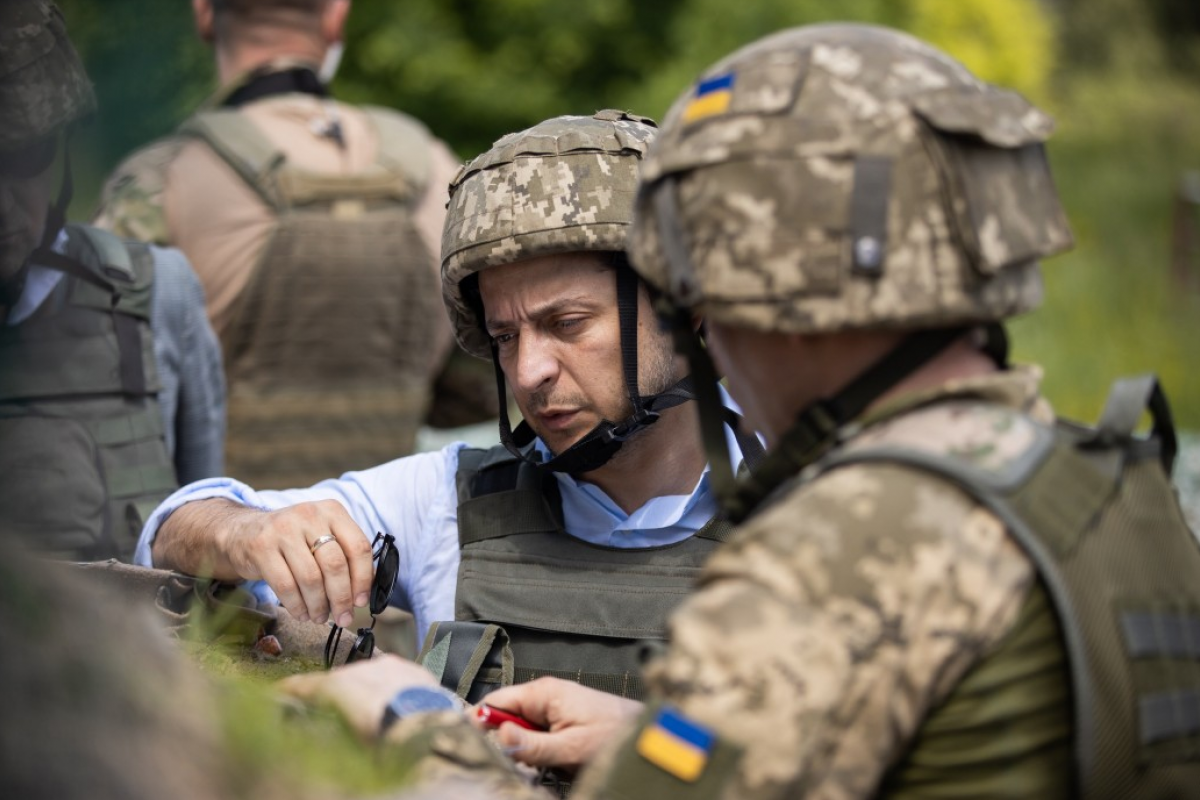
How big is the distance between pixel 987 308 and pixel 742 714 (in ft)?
2.35

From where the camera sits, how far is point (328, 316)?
630 centimetres

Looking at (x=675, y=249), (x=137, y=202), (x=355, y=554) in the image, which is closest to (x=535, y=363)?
(x=355, y=554)

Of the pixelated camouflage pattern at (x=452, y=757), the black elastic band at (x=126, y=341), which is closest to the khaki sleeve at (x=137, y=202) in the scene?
the black elastic band at (x=126, y=341)

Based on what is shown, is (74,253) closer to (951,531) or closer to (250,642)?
(250,642)

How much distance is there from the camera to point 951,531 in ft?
5.88

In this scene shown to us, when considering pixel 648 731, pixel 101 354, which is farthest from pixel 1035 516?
pixel 101 354

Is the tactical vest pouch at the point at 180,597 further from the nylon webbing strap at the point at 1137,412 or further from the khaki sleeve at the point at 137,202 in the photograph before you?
the khaki sleeve at the point at 137,202

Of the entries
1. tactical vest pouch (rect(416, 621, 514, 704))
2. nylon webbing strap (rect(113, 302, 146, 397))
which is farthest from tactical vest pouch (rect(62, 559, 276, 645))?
nylon webbing strap (rect(113, 302, 146, 397))

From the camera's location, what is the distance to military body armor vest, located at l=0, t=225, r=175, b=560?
12.3 feet

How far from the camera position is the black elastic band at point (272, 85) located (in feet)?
19.7

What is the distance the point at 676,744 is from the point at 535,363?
5.28 ft

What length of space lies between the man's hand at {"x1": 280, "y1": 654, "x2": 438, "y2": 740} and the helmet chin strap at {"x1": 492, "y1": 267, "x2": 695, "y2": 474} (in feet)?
3.67

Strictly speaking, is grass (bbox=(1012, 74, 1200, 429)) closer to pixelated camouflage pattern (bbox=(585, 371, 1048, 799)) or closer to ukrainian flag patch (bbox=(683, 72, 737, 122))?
ukrainian flag patch (bbox=(683, 72, 737, 122))

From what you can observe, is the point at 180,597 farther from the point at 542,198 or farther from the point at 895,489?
the point at 895,489
